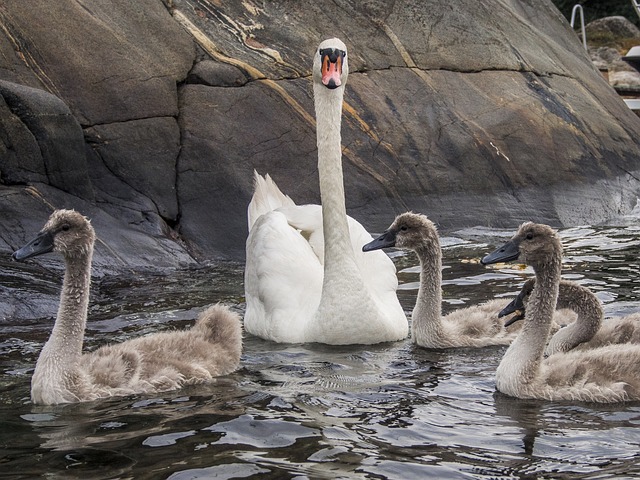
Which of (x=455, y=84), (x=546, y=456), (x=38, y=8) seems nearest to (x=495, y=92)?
(x=455, y=84)

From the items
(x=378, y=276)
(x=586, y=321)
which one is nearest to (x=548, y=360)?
(x=586, y=321)

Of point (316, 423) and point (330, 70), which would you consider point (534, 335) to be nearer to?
point (316, 423)

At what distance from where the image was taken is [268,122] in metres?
13.6

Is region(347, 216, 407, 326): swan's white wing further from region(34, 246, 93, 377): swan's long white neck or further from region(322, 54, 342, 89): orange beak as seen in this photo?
region(34, 246, 93, 377): swan's long white neck

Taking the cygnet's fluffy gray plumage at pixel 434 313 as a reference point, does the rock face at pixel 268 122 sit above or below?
above

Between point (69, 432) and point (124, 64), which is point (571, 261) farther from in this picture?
point (69, 432)

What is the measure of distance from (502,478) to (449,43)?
34.2 feet

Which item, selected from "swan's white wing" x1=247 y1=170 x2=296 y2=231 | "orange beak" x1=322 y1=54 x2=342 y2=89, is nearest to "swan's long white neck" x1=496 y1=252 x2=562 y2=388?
"orange beak" x1=322 y1=54 x2=342 y2=89

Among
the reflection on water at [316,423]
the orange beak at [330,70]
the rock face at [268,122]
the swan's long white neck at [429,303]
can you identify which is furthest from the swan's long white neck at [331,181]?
the rock face at [268,122]

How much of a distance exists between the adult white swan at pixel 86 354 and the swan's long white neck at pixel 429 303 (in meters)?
1.56

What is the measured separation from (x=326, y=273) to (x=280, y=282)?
488 mm

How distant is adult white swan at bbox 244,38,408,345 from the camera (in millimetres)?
8820

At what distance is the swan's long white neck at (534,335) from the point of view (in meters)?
7.20

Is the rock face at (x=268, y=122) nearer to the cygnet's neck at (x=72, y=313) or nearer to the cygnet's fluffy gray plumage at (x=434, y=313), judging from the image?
the cygnet's fluffy gray plumage at (x=434, y=313)
